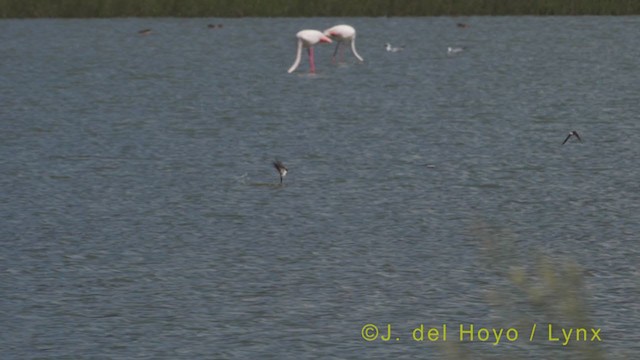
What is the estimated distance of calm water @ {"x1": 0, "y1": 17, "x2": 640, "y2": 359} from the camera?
36.8ft

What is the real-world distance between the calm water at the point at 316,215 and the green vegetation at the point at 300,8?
25833 millimetres

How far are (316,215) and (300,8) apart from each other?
4735 centimetres

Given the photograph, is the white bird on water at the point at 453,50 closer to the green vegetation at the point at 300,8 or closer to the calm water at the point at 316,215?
the calm water at the point at 316,215

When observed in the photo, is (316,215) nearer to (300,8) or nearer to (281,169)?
(281,169)

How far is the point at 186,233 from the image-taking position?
15266mm

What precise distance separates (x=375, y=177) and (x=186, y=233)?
4.22 m

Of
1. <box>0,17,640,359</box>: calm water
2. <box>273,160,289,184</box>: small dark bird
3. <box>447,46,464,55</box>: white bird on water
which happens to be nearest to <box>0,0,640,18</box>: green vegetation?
<box>447,46,464,55</box>: white bird on water

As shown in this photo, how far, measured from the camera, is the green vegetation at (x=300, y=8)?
62.2 metres

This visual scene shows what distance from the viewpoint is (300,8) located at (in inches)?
2488

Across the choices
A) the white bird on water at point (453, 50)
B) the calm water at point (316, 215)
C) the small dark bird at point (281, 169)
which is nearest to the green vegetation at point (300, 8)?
the white bird on water at point (453, 50)

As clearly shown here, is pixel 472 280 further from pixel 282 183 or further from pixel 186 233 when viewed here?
pixel 282 183

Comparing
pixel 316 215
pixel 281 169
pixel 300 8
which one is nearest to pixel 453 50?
pixel 300 8

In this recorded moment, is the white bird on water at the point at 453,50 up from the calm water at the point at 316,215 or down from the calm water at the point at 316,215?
down

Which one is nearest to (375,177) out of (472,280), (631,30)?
(472,280)
